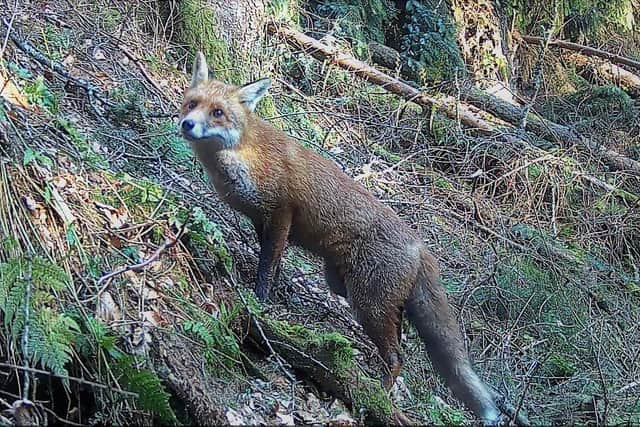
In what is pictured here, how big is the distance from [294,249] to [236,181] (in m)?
1.71

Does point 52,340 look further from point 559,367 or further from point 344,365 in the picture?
point 559,367

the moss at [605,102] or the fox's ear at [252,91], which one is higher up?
the fox's ear at [252,91]

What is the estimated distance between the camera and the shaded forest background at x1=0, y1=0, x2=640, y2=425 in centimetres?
408

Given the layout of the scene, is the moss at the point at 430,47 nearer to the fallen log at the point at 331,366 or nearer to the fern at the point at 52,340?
the fallen log at the point at 331,366

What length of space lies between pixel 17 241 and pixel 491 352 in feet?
13.9

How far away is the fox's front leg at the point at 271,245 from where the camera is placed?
5.78 meters

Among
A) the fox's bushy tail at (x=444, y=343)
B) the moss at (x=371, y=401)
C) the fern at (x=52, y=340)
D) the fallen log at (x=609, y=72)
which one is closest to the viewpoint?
the fern at (x=52, y=340)

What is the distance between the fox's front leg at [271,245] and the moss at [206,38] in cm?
304

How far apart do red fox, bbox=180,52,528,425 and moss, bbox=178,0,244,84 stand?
2.41 metres

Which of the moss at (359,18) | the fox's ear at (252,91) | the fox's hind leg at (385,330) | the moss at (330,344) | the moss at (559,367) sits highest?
the fox's ear at (252,91)

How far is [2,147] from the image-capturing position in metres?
4.54

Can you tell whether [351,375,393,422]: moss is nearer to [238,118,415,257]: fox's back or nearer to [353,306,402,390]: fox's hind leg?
[353,306,402,390]: fox's hind leg

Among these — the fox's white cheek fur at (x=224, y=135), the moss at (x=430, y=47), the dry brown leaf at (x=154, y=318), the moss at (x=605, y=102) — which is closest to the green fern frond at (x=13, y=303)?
the dry brown leaf at (x=154, y=318)

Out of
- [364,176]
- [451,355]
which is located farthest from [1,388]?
[364,176]
